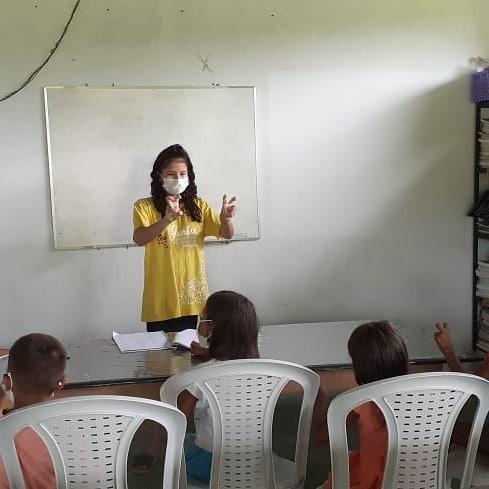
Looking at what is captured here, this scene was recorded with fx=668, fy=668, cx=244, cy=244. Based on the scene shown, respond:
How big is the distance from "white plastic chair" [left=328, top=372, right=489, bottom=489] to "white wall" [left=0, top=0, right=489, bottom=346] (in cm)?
199

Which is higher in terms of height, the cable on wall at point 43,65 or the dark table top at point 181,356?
the cable on wall at point 43,65

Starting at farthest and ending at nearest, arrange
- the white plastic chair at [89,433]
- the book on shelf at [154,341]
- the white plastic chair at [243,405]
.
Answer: the book on shelf at [154,341], the white plastic chair at [243,405], the white plastic chair at [89,433]

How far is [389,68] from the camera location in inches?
144

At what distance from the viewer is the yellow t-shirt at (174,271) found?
9.96 ft

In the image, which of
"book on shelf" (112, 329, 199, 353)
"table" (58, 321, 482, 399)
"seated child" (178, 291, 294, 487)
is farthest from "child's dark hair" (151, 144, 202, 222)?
"seated child" (178, 291, 294, 487)

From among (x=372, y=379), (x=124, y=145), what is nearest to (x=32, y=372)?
(x=372, y=379)

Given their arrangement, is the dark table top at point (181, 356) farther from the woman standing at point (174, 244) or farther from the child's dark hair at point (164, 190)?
the child's dark hair at point (164, 190)

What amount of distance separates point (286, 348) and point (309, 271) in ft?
3.04

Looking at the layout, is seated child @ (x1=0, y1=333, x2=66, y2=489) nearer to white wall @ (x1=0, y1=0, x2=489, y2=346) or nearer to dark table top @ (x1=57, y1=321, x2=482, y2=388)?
dark table top @ (x1=57, y1=321, x2=482, y2=388)

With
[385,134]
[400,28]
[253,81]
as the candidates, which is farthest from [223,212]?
[400,28]

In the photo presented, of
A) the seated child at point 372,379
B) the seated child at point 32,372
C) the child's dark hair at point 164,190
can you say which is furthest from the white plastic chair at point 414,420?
the child's dark hair at point 164,190

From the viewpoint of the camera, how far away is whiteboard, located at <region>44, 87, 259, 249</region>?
337 cm

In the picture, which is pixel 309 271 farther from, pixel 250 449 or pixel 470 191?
pixel 250 449

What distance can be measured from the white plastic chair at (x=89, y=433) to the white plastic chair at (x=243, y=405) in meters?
0.20
